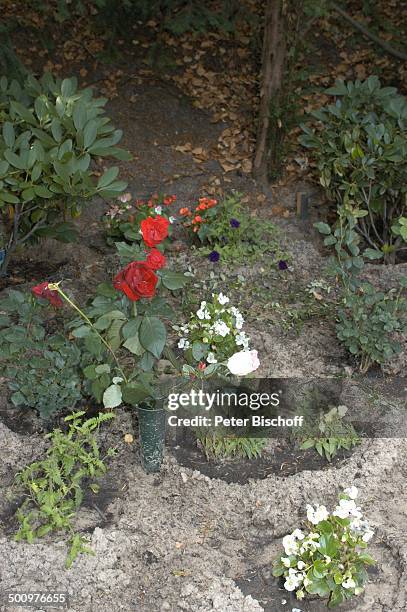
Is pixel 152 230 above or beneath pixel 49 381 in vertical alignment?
above

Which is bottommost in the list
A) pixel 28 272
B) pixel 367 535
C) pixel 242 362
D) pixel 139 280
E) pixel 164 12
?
pixel 28 272

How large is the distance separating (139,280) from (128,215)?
2260mm

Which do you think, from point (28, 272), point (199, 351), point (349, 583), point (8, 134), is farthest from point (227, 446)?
point (28, 272)

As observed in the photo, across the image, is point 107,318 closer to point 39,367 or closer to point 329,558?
point 39,367

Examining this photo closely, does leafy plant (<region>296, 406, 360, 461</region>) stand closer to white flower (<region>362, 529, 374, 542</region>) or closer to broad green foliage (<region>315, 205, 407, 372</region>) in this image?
broad green foliage (<region>315, 205, 407, 372</region>)

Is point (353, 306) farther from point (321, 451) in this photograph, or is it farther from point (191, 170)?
point (191, 170)

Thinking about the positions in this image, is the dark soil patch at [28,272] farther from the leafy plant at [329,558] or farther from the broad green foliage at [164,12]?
the leafy plant at [329,558]

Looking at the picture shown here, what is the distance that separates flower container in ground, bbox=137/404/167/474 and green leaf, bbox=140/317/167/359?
32 cm

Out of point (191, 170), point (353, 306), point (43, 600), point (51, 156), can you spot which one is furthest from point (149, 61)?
point (43, 600)

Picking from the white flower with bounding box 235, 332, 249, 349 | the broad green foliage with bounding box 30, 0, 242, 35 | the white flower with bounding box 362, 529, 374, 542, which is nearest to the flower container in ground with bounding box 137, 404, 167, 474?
the white flower with bounding box 235, 332, 249, 349

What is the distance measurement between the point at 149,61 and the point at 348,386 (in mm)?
3368

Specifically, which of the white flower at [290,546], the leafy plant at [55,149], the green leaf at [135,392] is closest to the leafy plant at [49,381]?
the green leaf at [135,392]

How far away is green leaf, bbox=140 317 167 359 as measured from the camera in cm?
265

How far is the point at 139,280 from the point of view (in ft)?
8.38
